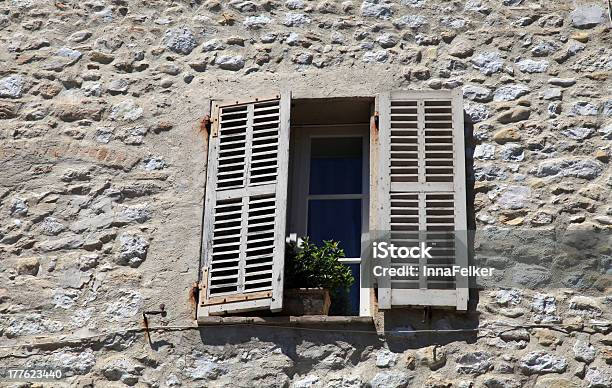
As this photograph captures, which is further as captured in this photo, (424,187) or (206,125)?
(206,125)

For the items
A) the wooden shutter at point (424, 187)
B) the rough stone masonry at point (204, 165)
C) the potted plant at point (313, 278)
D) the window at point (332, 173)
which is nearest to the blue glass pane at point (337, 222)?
the window at point (332, 173)

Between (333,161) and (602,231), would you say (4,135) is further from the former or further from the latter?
(602,231)

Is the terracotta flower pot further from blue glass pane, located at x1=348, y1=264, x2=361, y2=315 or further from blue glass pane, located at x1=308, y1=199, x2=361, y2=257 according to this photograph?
blue glass pane, located at x1=308, y1=199, x2=361, y2=257

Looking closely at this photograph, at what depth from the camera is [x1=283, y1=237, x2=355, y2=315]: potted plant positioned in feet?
19.3

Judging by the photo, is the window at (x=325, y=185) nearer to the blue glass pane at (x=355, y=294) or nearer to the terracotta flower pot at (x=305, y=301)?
the blue glass pane at (x=355, y=294)

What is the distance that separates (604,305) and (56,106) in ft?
10.3

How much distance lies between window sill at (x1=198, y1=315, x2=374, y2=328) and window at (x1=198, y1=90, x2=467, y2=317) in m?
0.05

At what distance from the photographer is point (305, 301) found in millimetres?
5879

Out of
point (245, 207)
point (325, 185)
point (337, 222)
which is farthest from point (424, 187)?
point (245, 207)

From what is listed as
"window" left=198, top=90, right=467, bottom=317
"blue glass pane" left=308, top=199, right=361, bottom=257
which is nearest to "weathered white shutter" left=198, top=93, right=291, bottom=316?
"window" left=198, top=90, right=467, bottom=317

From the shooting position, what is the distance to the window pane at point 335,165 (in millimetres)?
6605

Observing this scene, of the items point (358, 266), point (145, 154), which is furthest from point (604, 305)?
point (145, 154)

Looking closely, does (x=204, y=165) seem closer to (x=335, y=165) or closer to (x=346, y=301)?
(x=335, y=165)

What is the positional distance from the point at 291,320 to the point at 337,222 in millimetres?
863
